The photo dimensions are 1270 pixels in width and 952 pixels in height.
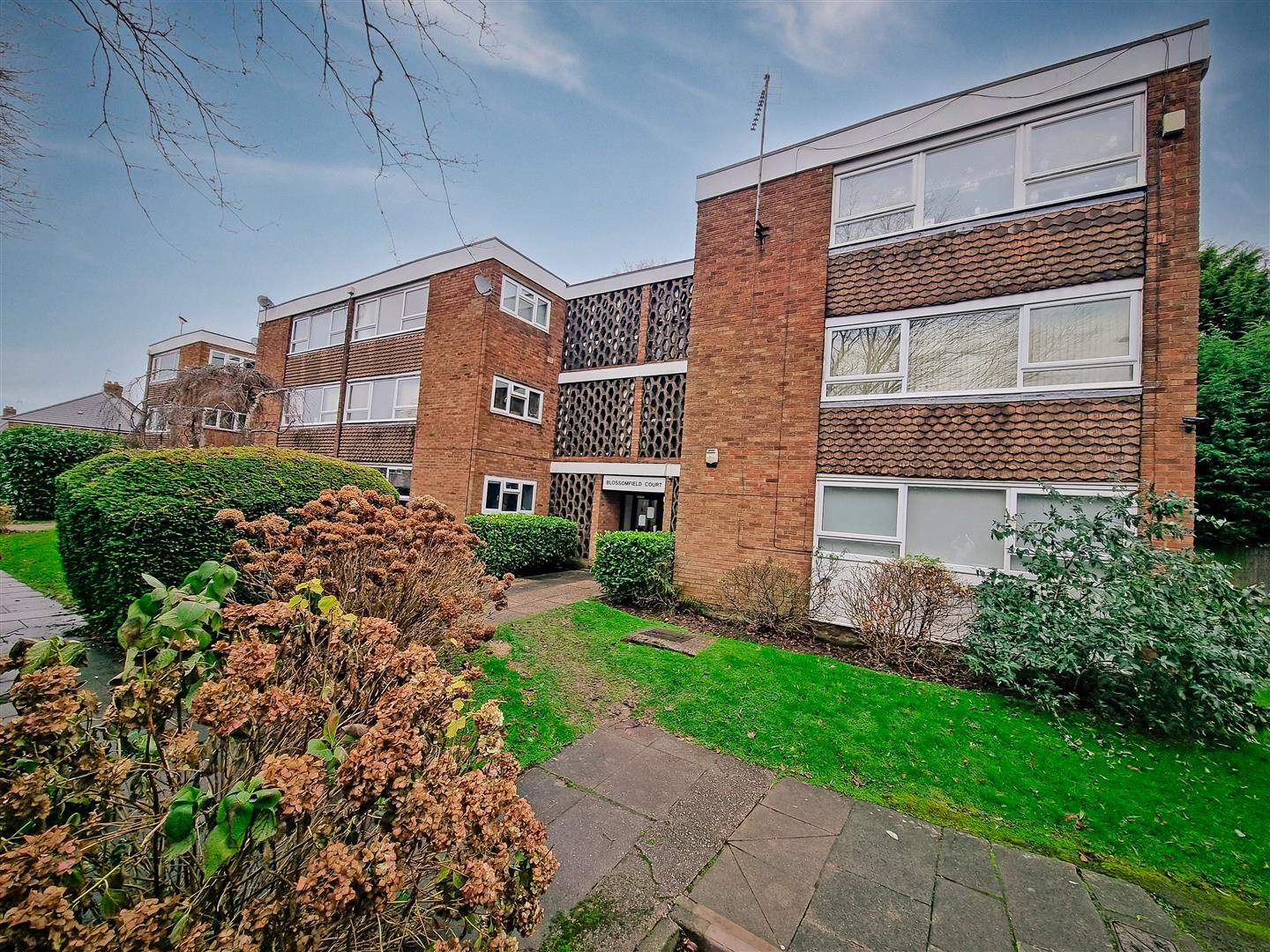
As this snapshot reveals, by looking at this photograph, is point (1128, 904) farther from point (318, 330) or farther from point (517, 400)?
point (318, 330)

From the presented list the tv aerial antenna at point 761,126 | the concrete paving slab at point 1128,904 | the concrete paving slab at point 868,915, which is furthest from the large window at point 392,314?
the concrete paving slab at point 1128,904

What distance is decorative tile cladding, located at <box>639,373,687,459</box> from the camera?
44.2ft

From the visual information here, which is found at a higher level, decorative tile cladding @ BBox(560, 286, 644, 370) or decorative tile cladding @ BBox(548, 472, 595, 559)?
decorative tile cladding @ BBox(560, 286, 644, 370)

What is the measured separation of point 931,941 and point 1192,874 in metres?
2.07

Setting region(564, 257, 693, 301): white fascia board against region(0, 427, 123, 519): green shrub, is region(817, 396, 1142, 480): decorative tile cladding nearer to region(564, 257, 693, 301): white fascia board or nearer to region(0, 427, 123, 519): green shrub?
region(564, 257, 693, 301): white fascia board

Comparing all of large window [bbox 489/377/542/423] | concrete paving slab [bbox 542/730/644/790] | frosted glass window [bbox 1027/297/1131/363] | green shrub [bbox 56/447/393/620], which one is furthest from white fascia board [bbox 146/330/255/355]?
frosted glass window [bbox 1027/297/1131/363]

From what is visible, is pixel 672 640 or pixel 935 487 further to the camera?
pixel 935 487

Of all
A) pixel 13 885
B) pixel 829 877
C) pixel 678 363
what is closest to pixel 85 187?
pixel 13 885

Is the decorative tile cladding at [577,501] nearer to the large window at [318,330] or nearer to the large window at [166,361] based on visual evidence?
the large window at [318,330]

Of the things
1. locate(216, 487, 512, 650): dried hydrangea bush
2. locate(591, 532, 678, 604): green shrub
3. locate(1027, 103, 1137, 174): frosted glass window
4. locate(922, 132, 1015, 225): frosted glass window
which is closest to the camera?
locate(216, 487, 512, 650): dried hydrangea bush

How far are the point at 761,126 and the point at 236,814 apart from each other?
10675 millimetres

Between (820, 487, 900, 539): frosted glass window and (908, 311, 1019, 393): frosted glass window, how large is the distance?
1.72 metres

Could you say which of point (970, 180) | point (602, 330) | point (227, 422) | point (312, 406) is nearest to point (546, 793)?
point (970, 180)

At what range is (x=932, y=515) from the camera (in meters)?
7.21
